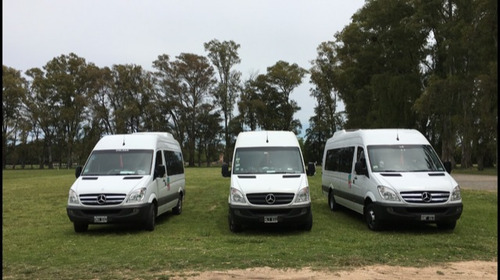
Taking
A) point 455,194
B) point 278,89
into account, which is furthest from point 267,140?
point 278,89

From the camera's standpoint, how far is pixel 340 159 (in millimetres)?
13414

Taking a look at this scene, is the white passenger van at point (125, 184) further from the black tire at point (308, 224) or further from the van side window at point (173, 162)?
the black tire at point (308, 224)

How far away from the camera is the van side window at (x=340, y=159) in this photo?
1236cm

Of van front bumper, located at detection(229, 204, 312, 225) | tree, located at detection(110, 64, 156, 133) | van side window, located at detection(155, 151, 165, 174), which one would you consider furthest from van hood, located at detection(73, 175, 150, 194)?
tree, located at detection(110, 64, 156, 133)

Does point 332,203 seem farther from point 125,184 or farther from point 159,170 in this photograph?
point 125,184

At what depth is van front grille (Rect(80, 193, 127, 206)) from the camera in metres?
9.86

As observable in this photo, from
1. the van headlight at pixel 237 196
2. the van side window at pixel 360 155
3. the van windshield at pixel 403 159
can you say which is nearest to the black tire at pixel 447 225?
the van windshield at pixel 403 159

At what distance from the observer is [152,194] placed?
34.9 feet

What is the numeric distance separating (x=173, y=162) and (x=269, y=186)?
192 inches

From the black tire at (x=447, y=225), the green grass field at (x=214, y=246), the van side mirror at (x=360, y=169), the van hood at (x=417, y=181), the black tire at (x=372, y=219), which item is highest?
the van side mirror at (x=360, y=169)

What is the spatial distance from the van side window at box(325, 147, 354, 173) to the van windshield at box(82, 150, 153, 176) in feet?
18.2

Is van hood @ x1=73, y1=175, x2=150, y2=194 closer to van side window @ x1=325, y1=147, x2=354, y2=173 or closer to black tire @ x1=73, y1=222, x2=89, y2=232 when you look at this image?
black tire @ x1=73, y1=222, x2=89, y2=232

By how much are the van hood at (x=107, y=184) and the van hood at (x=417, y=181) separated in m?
5.76

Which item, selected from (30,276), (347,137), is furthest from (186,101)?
(30,276)
